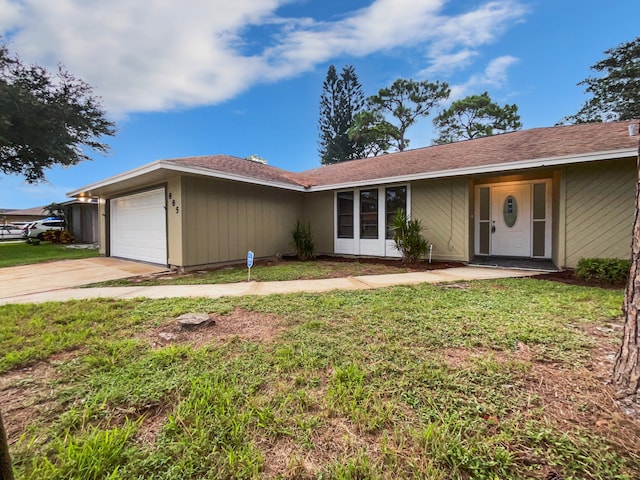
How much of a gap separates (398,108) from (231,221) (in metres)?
21.8

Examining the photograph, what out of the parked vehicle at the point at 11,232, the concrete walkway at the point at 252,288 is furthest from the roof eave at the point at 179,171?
the parked vehicle at the point at 11,232

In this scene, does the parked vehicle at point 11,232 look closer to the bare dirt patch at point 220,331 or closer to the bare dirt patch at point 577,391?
the bare dirt patch at point 220,331

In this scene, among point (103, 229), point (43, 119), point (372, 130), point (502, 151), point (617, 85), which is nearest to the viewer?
point (502, 151)

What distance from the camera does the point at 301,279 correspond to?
595 cm

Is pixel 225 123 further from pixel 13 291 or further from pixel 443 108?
pixel 443 108

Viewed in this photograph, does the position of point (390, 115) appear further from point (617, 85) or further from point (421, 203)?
point (421, 203)

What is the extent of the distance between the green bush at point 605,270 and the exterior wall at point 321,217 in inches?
255

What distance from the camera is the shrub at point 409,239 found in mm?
7773

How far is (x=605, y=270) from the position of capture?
529 cm

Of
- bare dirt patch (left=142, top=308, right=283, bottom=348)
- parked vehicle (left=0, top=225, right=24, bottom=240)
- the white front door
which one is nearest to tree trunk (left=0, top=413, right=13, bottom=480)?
bare dirt patch (left=142, top=308, right=283, bottom=348)

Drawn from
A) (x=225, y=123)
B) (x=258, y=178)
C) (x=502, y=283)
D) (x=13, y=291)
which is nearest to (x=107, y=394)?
(x=13, y=291)

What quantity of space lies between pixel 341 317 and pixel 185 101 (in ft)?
48.7

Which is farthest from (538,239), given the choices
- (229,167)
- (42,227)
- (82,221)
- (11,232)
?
(11,232)

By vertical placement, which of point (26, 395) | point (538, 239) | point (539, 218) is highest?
point (539, 218)
